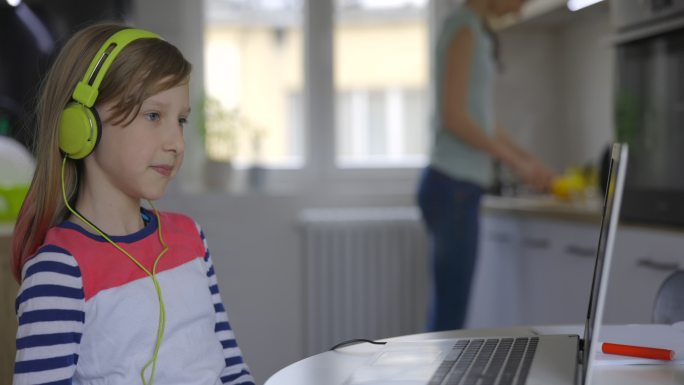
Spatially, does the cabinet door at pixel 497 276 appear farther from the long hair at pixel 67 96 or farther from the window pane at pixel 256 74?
the long hair at pixel 67 96

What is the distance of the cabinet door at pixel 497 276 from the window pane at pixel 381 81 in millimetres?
676

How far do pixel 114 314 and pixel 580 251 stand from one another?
1.77 metres

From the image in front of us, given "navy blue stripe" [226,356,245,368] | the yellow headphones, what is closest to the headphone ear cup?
the yellow headphones

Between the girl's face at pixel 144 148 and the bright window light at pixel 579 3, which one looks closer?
the girl's face at pixel 144 148

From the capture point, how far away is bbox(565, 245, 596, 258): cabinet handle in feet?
8.20

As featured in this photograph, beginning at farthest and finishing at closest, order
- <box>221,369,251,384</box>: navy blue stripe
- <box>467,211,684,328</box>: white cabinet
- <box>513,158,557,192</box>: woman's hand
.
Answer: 1. <box>513,158,557,192</box>: woman's hand
2. <box>467,211,684,328</box>: white cabinet
3. <box>221,369,251,384</box>: navy blue stripe

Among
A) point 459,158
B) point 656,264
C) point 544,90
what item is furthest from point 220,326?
point 544,90

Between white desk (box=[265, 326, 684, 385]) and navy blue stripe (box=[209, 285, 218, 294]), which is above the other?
navy blue stripe (box=[209, 285, 218, 294])

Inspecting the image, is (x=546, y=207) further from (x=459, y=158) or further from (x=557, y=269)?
(x=459, y=158)

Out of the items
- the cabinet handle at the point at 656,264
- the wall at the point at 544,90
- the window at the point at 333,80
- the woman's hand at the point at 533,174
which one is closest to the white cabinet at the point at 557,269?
the cabinet handle at the point at 656,264

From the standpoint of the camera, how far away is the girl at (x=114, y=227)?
105cm

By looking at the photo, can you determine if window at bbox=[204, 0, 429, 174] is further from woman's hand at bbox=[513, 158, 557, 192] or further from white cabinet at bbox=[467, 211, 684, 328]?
woman's hand at bbox=[513, 158, 557, 192]

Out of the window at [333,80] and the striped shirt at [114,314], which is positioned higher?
the window at [333,80]

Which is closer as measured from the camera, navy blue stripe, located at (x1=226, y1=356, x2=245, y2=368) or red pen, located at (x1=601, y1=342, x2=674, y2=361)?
red pen, located at (x1=601, y1=342, x2=674, y2=361)
